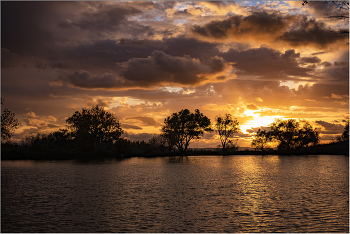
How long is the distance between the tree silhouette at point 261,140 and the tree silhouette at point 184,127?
2524 centimetres

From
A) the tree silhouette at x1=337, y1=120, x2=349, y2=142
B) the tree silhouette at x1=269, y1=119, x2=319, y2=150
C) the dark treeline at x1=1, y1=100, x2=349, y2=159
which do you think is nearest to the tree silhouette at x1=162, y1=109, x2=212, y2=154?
the dark treeline at x1=1, y1=100, x2=349, y2=159

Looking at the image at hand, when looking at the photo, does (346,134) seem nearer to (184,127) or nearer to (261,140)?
(261,140)

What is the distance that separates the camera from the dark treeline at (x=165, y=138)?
108 meters

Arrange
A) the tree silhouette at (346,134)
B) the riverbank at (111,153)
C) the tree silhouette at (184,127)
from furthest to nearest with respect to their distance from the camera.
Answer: the tree silhouette at (346,134) < the tree silhouette at (184,127) < the riverbank at (111,153)

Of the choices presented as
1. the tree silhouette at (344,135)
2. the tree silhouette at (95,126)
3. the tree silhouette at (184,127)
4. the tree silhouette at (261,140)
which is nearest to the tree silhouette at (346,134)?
the tree silhouette at (344,135)

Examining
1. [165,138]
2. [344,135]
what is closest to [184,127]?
[165,138]

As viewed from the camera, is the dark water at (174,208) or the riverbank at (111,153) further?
the riverbank at (111,153)

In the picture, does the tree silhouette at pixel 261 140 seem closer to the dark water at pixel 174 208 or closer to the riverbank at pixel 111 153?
the riverbank at pixel 111 153

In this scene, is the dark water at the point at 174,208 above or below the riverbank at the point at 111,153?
below

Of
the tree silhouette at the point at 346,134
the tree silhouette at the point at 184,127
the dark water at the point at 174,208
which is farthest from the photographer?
the tree silhouette at the point at 346,134

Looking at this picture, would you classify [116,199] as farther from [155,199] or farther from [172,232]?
[172,232]

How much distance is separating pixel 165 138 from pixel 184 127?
9956 mm

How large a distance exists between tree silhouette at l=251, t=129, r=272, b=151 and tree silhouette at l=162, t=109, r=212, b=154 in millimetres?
25240

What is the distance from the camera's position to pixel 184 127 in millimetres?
121625
